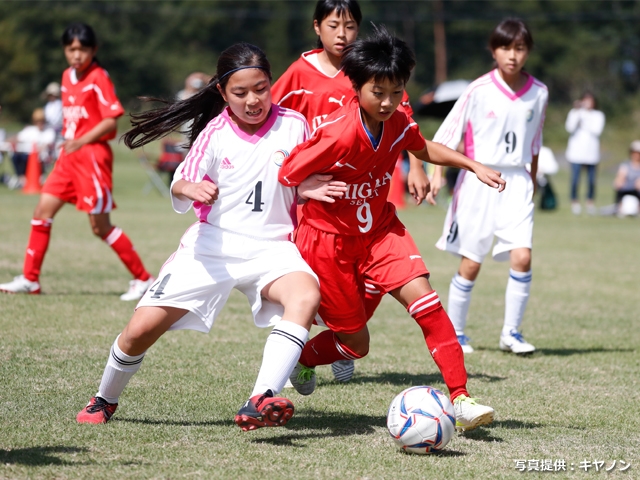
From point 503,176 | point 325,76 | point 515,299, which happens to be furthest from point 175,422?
point 503,176

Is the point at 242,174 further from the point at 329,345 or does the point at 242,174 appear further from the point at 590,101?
the point at 590,101

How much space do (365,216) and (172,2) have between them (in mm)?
68769

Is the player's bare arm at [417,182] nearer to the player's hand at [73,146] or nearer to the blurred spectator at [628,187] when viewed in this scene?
the player's hand at [73,146]

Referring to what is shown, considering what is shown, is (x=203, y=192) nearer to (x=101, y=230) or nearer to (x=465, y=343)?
(x=465, y=343)

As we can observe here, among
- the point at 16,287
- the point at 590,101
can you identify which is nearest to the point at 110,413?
the point at 16,287

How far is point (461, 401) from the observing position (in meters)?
4.03

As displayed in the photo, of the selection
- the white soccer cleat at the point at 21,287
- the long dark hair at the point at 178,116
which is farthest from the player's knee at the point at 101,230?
the long dark hair at the point at 178,116

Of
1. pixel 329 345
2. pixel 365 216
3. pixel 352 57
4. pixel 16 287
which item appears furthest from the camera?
pixel 16 287

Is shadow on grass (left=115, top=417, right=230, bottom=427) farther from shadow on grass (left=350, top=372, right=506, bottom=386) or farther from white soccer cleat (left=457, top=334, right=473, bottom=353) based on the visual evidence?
white soccer cleat (left=457, top=334, right=473, bottom=353)

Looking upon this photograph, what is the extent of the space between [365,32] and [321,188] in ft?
166

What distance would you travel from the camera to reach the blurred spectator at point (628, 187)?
1723 centimetres

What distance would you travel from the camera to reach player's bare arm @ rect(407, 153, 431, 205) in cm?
466

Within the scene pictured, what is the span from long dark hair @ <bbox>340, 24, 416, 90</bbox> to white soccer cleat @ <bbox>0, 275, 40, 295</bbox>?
442 centimetres

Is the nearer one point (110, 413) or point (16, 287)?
point (110, 413)
